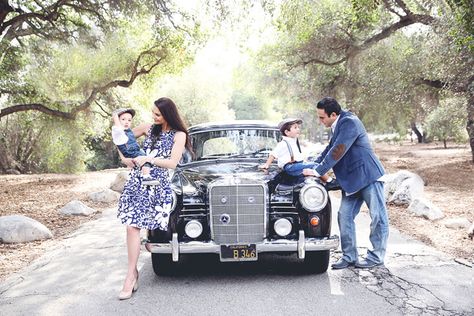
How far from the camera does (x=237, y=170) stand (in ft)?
18.2

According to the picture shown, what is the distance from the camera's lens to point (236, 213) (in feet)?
15.8

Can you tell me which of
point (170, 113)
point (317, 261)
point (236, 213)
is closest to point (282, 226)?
point (236, 213)

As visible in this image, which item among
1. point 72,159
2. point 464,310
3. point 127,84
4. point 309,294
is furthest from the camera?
point 72,159

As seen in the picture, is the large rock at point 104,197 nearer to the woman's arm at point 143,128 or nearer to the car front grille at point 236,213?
the woman's arm at point 143,128

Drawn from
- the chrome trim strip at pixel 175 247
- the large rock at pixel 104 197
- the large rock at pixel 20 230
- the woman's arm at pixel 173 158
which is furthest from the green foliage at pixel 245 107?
the woman's arm at pixel 173 158

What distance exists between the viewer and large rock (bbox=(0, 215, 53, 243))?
291 inches

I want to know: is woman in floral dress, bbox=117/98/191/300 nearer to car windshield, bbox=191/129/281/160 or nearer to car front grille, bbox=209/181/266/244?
car front grille, bbox=209/181/266/244

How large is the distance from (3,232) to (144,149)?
4.10 m

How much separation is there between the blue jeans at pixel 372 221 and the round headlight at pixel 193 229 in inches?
66.7

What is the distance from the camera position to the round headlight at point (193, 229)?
4770 mm

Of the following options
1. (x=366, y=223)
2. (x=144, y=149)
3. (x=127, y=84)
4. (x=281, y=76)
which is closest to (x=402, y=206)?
(x=366, y=223)

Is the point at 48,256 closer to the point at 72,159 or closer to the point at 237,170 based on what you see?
the point at 237,170

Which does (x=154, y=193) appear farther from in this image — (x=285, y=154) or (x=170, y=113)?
(x=285, y=154)

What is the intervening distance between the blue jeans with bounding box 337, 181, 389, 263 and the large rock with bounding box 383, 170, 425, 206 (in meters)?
4.90
